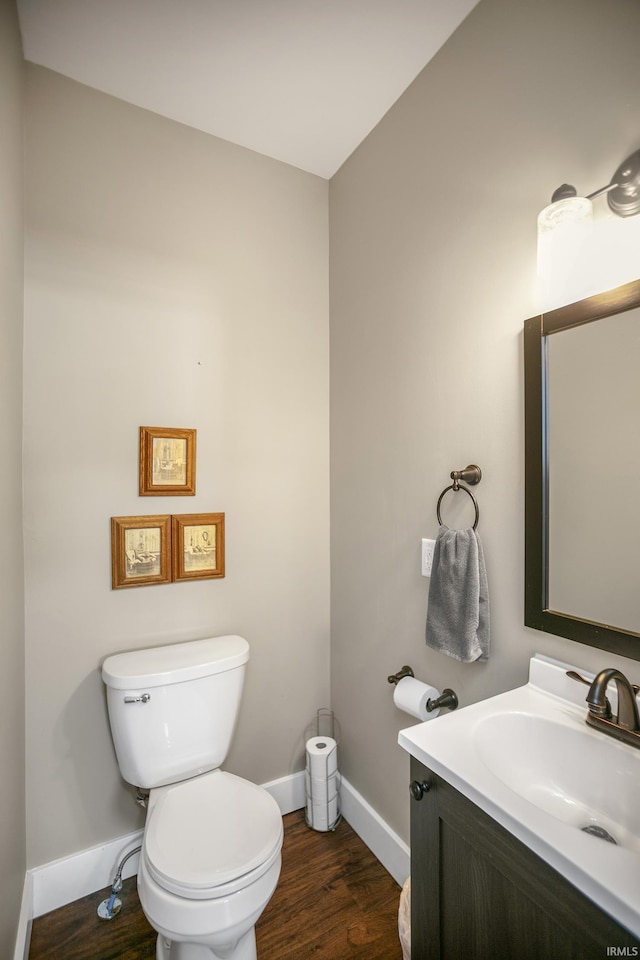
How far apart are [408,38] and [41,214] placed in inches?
51.0

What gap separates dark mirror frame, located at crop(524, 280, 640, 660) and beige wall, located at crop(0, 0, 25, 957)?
4.37 feet

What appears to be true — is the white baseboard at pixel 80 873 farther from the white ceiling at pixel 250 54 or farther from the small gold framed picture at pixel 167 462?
the white ceiling at pixel 250 54

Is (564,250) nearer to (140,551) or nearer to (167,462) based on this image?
(167,462)

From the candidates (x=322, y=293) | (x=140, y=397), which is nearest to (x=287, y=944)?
(x=140, y=397)

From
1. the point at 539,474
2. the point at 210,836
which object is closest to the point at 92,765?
the point at 210,836

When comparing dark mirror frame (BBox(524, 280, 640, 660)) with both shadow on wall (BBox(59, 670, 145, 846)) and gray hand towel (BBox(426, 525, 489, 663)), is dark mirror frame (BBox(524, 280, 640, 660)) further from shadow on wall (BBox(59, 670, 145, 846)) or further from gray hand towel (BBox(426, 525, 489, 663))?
shadow on wall (BBox(59, 670, 145, 846))

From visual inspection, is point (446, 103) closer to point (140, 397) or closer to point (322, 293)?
point (322, 293)

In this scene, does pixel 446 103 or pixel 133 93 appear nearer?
pixel 446 103

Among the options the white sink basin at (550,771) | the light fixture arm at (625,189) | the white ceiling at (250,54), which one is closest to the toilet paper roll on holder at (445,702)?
the white sink basin at (550,771)

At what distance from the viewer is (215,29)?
1.38 meters

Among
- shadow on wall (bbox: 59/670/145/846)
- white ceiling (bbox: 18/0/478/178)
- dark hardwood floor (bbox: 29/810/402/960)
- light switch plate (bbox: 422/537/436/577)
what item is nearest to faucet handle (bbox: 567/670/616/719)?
light switch plate (bbox: 422/537/436/577)

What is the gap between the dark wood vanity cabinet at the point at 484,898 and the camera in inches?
25.0

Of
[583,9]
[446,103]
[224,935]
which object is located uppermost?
[446,103]

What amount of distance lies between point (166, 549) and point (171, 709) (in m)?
0.54
